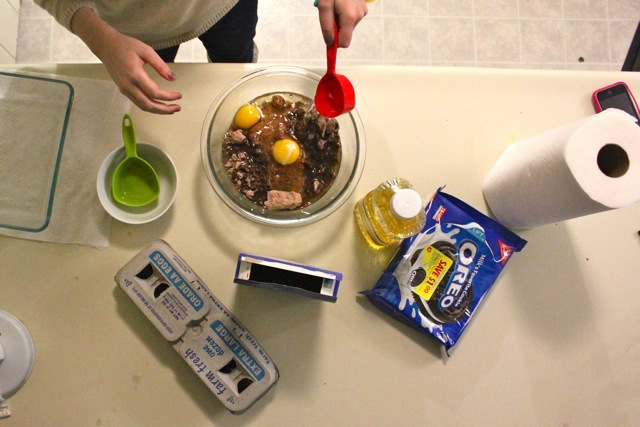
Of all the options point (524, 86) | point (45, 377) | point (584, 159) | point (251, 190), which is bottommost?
point (45, 377)

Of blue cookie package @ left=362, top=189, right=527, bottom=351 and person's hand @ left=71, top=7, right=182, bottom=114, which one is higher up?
person's hand @ left=71, top=7, right=182, bottom=114

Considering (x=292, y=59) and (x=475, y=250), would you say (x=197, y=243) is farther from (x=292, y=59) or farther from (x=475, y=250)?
(x=292, y=59)

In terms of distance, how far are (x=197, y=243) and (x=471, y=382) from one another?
505 millimetres

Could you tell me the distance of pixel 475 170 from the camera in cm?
78

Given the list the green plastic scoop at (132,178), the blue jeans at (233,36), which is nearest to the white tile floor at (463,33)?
the blue jeans at (233,36)

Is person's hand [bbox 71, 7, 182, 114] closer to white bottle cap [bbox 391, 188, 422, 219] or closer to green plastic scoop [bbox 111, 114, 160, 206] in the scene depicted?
green plastic scoop [bbox 111, 114, 160, 206]

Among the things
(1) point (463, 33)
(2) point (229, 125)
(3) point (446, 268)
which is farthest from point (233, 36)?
(1) point (463, 33)

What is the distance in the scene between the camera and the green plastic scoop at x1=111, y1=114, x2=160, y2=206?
687 millimetres

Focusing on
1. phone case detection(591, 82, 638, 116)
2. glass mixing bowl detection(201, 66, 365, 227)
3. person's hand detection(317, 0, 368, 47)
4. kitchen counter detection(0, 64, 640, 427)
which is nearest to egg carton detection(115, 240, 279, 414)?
kitchen counter detection(0, 64, 640, 427)

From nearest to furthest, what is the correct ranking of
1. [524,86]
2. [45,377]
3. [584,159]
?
[584,159]
[45,377]
[524,86]

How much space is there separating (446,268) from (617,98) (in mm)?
441

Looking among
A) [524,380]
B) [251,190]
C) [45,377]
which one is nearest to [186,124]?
[251,190]

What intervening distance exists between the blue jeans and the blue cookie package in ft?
1.78

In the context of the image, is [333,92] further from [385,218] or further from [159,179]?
[159,179]
